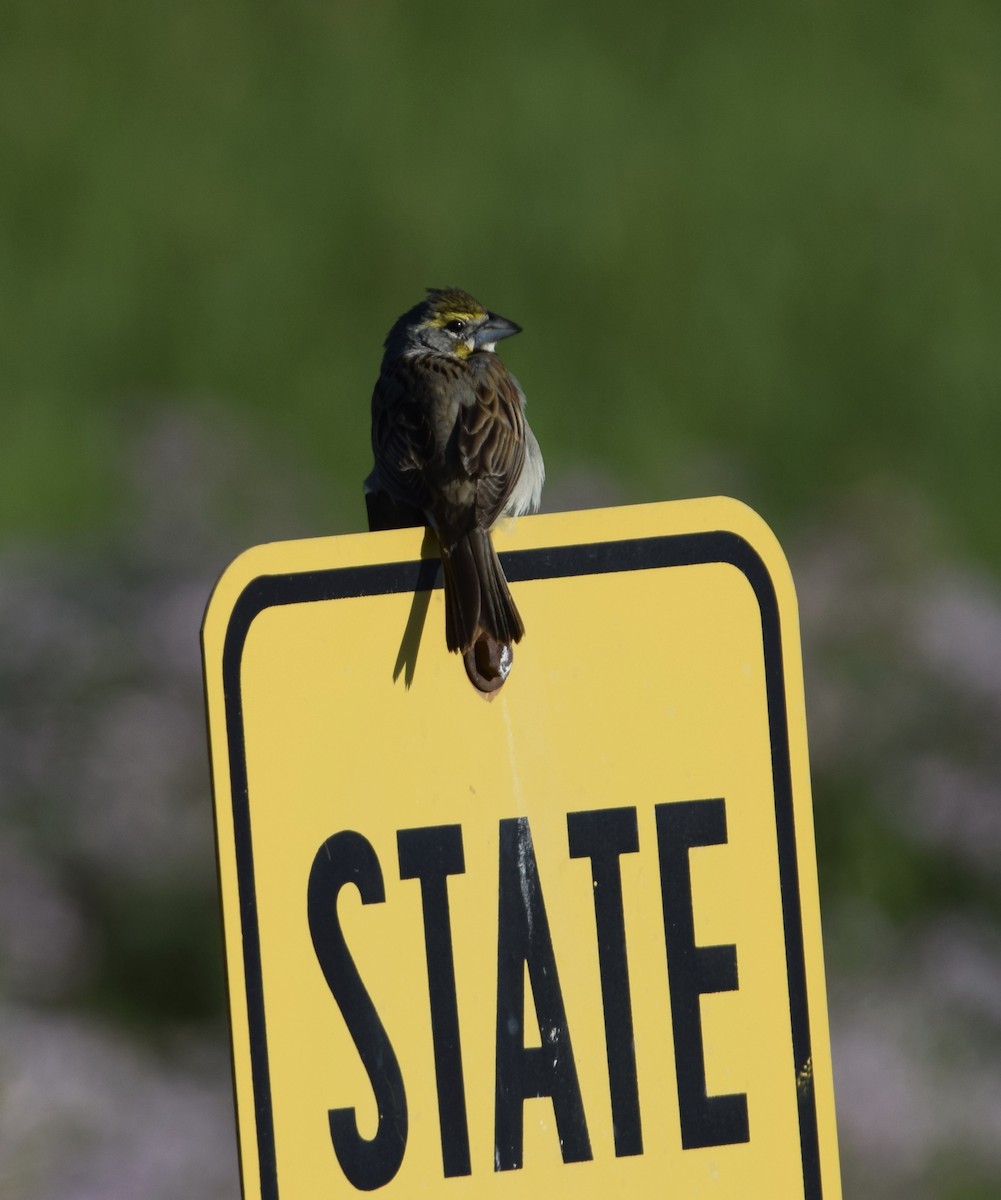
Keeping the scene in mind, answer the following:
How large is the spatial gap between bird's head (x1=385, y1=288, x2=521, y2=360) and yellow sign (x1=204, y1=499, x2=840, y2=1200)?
2.62m

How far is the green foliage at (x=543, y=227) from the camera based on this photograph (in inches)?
394

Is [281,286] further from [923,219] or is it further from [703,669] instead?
[703,669]

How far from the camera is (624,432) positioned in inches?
396

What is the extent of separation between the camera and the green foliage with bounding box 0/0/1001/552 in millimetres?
10008

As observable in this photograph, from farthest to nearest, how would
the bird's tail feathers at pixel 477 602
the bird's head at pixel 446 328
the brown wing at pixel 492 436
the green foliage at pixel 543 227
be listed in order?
the green foliage at pixel 543 227 → the bird's head at pixel 446 328 → the brown wing at pixel 492 436 → the bird's tail feathers at pixel 477 602

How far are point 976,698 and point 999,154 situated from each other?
294 inches

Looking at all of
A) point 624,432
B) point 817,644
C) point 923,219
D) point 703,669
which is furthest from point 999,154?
point 703,669

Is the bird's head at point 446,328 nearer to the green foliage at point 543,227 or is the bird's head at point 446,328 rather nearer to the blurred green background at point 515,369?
the blurred green background at point 515,369

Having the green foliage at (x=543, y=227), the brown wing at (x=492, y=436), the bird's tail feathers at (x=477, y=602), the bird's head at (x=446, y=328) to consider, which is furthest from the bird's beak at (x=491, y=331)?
the green foliage at (x=543, y=227)

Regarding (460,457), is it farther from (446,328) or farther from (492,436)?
(446,328)

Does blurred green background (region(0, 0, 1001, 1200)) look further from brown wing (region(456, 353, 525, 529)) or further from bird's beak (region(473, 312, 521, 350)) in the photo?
brown wing (region(456, 353, 525, 529))

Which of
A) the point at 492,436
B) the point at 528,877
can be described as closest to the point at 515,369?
the point at 492,436

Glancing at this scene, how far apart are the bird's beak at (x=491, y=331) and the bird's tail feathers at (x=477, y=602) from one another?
2663 millimetres

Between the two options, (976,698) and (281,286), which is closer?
(976,698)
